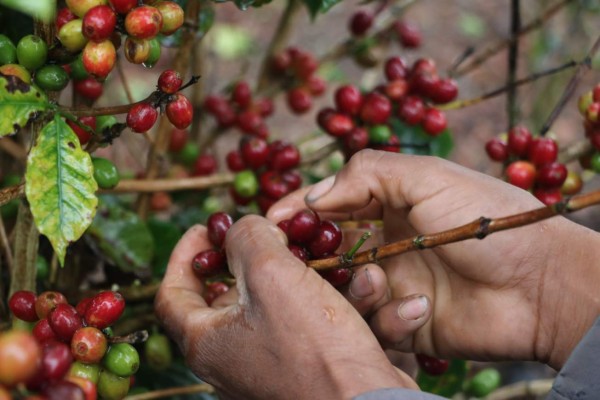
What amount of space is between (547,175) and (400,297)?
55cm

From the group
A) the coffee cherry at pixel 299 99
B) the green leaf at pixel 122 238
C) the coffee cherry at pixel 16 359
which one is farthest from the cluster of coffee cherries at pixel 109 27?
the coffee cherry at pixel 299 99

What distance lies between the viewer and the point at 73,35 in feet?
4.06

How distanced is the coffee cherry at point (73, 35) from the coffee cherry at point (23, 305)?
0.50 m

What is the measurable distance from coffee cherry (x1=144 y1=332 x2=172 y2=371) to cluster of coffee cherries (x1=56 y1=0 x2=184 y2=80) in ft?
2.86

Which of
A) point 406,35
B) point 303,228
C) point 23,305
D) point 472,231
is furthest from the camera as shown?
point 406,35

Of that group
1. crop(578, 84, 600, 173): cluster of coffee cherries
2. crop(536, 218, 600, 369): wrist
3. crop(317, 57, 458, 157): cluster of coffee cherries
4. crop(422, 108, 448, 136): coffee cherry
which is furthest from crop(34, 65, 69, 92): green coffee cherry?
crop(578, 84, 600, 173): cluster of coffee cherries

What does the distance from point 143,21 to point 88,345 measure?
0.58m

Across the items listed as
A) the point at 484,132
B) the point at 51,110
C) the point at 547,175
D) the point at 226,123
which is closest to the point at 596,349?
the point at 547,175

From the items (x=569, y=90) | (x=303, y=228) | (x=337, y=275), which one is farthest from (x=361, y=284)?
(x=569, y=90)

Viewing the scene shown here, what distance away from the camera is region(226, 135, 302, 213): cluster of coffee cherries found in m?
2.06

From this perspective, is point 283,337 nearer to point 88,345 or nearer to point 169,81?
point 88,345

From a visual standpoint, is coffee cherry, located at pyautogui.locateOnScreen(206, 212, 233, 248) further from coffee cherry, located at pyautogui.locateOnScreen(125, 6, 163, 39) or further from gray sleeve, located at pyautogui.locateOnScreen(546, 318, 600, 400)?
gray sleeve, located at pyautogui.locateOnScreen(546, 318, 600, 400)

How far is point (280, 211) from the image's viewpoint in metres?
1.69

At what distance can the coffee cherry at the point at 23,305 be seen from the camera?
54.1 inches
